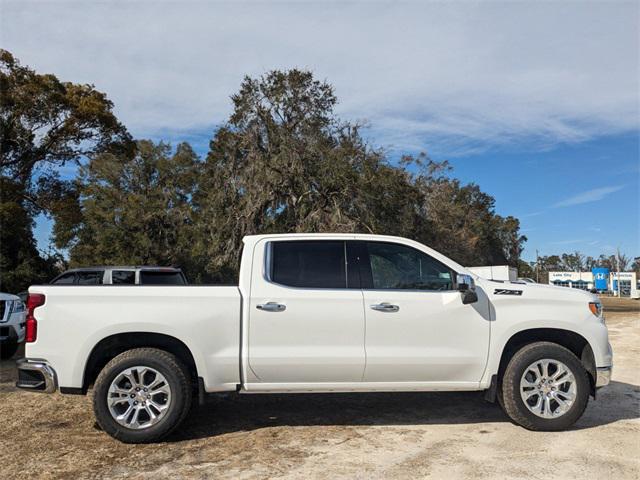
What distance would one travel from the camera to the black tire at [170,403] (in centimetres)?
491

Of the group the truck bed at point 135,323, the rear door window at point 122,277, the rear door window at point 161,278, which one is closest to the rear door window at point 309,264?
the truck bed at point 135,323

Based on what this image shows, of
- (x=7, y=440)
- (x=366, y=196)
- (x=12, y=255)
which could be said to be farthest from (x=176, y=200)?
(x=7, y=440)

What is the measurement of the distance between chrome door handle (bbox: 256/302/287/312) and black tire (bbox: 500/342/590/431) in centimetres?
227

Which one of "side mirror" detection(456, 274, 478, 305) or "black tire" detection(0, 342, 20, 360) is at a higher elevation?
"side mirror" detection(456, 274, 478, 305)

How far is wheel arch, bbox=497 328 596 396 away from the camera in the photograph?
5477 mm

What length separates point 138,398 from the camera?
4984mm

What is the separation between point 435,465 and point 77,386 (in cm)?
322

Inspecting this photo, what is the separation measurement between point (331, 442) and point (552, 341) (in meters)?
2.50

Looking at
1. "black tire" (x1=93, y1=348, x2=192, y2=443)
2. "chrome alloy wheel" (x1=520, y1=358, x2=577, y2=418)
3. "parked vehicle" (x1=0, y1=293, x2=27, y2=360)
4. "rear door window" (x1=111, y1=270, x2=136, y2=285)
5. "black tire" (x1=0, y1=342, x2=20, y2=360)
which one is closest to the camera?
"black tire" (x1=93, y1=348, x2=192, y2=443)

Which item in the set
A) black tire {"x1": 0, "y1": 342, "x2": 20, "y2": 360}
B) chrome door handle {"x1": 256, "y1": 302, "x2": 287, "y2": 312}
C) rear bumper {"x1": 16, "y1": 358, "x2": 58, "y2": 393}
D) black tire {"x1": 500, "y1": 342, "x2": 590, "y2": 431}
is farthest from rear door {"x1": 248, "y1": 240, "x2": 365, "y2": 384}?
black tire {"x1": 0, "y1": 342, "x2": 20, "y2": 360}

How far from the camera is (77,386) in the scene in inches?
198

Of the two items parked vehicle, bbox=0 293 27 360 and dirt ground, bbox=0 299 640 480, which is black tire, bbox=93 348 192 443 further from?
parked vehicle, bbox=0 293 27 360

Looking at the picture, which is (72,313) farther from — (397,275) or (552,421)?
(552,421)

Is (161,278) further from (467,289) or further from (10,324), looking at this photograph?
(467,289)
